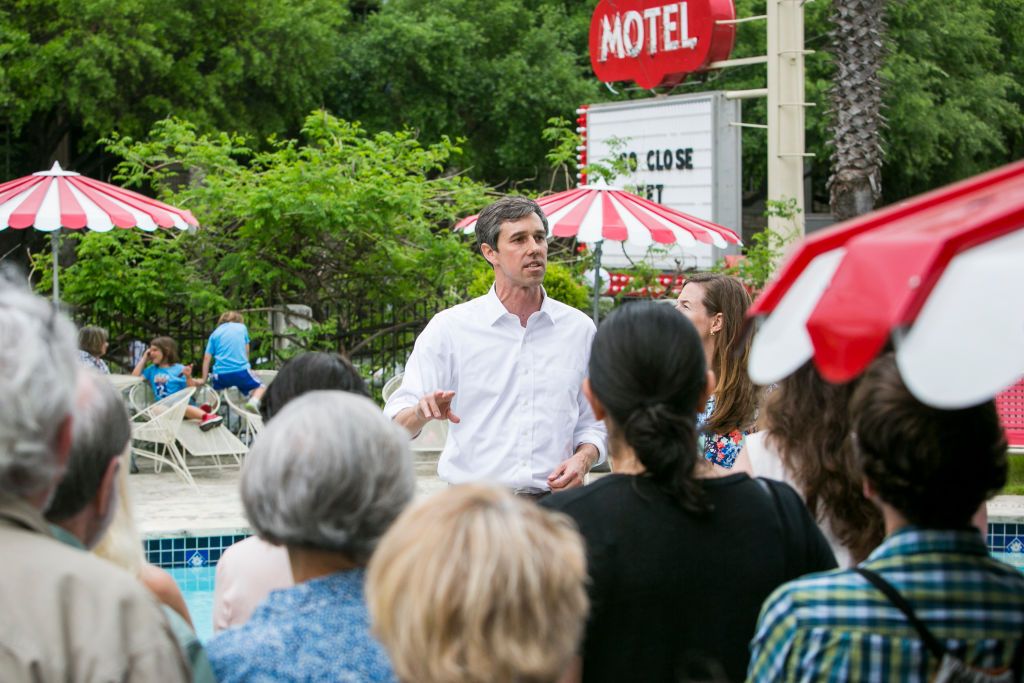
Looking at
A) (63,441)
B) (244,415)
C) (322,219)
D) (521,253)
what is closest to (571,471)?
(521,253)

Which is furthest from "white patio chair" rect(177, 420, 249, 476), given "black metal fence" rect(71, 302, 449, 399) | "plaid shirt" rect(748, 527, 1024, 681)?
"plaid shirt" rect(748, 527, 1024, 681)

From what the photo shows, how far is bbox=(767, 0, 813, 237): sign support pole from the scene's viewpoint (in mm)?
15148

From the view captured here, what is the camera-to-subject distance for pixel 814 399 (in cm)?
285

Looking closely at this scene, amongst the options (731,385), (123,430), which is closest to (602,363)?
(123,430)

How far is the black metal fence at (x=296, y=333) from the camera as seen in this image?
44.1 ft

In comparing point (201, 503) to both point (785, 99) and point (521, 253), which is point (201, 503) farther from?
point (785, 99)

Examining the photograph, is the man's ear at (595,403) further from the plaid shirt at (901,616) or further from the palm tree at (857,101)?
the palm tree at (857,101)

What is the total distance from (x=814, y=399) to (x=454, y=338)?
1.80 metres

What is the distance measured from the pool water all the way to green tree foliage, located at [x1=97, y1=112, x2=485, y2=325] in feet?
18.0

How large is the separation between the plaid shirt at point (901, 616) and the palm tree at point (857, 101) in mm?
14559

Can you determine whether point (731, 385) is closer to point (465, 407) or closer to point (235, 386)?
point (465, 407)

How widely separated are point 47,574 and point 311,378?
1.27m

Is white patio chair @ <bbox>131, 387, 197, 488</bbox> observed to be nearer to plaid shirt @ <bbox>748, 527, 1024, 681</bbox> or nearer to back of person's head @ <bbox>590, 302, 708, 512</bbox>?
back of person's head @ <bbox>590, 302, 708, 512</bbox>

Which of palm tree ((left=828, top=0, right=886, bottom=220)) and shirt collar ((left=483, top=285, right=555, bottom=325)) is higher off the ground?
palm tree ((left=828, top=0, right=886, bottom=220))
